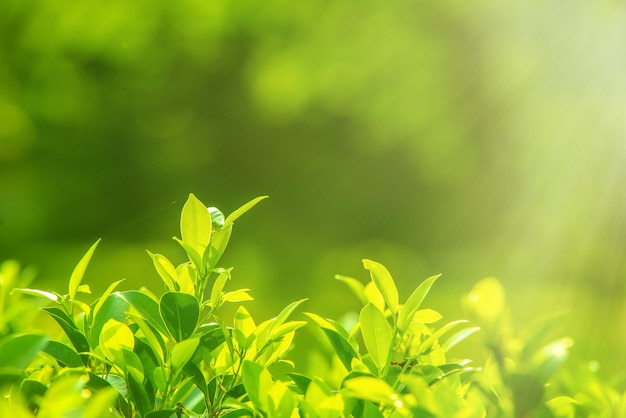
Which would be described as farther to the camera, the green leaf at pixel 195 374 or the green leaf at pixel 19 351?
the green leaf at pixel 195 374

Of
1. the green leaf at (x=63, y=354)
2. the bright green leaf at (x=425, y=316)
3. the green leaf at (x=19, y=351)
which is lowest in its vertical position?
the green leaf at (x=63, y=354)

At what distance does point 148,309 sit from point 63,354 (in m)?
0.08

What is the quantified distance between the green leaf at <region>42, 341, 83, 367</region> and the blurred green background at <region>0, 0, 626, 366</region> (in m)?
2.52

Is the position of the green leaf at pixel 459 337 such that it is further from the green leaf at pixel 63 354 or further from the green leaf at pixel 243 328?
the green leaf at pixel 63 354

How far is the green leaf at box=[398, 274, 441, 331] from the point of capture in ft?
1.19

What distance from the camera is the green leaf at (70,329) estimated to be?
41 centimetres

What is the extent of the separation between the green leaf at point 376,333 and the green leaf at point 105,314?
0.61ft

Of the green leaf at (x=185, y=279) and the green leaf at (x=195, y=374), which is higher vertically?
the green leaf at (x=185, y=279)

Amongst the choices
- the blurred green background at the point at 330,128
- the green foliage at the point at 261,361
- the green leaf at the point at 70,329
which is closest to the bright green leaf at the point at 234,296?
the green foliage at the point at 261,361

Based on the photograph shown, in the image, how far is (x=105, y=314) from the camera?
17.3 inches

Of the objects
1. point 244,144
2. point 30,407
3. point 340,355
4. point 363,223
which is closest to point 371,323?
point 340,355

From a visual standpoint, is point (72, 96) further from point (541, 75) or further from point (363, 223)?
point (541, 75)

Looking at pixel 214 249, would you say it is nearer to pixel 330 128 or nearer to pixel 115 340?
pixel 115 340

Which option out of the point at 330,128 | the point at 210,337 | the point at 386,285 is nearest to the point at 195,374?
the point at 210,337
